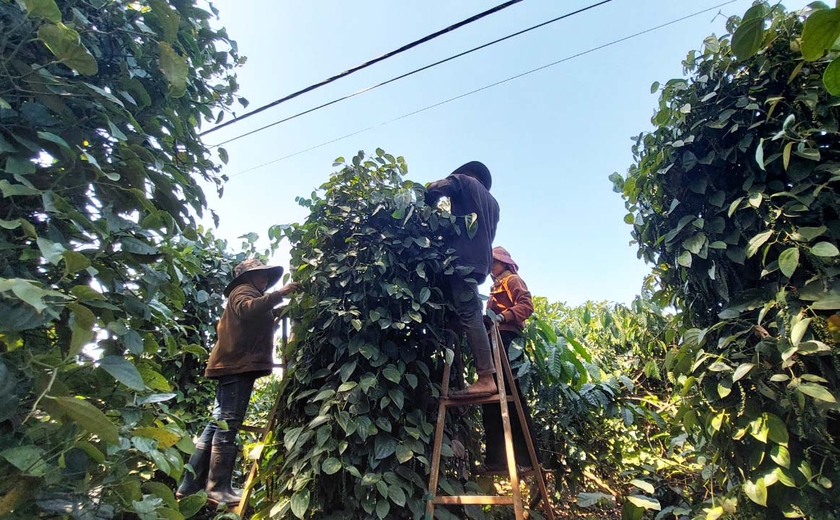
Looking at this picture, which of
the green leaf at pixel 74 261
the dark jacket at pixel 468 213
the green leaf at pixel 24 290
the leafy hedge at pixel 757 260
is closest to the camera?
the green leaf at pixel 24 290

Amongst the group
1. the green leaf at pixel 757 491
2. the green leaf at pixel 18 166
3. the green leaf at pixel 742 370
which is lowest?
the green leaf at pixel 757 491

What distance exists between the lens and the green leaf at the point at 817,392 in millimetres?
1230

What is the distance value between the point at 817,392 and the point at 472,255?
1.44 m

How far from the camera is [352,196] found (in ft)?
7.86

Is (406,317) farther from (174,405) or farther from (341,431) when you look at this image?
(174,405)

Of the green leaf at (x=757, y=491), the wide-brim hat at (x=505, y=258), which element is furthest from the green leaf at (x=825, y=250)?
the wide-brim hat at (x=505, y=258)

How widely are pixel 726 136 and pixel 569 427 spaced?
179 cm

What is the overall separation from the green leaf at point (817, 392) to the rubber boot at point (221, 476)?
96.5 inches

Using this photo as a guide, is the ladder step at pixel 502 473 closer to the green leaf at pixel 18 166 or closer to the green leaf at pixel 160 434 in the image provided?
the green leaf at pixel 160 434

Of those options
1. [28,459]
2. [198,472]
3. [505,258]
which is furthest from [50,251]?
[505,258]

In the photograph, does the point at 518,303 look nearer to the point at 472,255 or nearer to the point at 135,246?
the point at 472,255

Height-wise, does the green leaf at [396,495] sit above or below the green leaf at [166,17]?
below

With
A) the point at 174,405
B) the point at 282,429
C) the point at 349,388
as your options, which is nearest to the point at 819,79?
the point at 349,388

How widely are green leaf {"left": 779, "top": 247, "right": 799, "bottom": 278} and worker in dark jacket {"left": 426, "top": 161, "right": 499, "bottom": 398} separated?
4.02 feet
